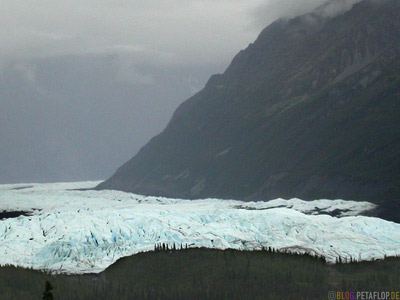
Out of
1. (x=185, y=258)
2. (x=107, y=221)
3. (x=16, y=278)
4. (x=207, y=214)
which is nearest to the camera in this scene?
(x=16, y=278)

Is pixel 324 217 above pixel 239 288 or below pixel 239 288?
above

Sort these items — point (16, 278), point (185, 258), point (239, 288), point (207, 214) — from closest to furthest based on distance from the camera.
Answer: point (239, 288) < point (16, 278) < point (185, 258) < point (207, 214)

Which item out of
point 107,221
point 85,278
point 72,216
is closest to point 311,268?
point 85,278

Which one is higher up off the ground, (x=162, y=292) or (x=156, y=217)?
(x=156, y=217)

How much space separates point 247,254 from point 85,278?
75.2ft

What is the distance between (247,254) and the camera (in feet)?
349

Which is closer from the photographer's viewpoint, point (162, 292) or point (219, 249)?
point (162, 292)

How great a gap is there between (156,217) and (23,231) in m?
23.1

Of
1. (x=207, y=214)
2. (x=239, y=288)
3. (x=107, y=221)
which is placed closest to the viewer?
(x=239, y=288)

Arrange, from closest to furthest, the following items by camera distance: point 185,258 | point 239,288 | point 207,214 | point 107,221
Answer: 1. point 239,288
2. point 185,258
3. point 107,221
4. point 207,214

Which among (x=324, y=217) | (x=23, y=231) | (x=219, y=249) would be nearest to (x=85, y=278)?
(x=219, y=249)

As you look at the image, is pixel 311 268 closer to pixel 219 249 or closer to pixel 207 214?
pixel 219 249

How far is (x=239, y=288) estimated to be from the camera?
298ft

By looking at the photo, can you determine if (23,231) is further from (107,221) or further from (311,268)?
(311,268)
